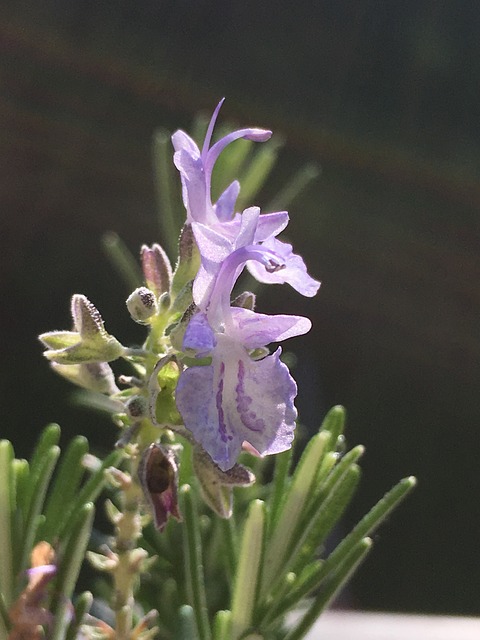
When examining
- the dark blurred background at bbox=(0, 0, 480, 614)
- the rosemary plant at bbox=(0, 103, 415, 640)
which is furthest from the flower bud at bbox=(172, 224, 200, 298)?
the dark blurred background at bbox=(0, 0, 480, 614)

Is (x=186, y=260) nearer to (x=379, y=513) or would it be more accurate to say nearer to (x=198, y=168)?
(x=198, y=168)

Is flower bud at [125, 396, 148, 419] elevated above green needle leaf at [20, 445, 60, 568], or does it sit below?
above

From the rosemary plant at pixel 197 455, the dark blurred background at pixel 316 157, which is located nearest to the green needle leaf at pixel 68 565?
the rosemary plant at pixel 197 455

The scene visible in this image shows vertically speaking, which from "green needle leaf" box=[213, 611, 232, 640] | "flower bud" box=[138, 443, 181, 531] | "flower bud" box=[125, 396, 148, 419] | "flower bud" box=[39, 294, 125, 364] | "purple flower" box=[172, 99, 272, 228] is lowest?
"green needle leaf" box=[213, 611, 232, 640]

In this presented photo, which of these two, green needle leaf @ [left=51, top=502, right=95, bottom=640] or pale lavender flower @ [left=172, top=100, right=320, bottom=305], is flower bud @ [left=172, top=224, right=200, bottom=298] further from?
green needle leaf @ [left=51, top=502, right=95, bottom=640]

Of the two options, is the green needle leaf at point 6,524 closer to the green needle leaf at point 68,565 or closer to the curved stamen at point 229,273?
the green needle leaf at point 68,565

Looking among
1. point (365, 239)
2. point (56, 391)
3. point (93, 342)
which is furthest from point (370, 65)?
point (93, 342)

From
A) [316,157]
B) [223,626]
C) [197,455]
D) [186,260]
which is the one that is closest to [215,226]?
[186,260]
